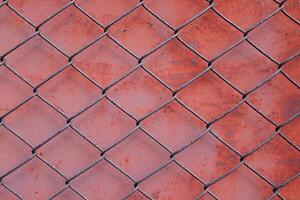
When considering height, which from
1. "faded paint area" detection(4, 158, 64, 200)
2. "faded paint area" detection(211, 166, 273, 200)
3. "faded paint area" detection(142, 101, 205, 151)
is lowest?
"faded paint area" detection(211, 166, 273, 200)

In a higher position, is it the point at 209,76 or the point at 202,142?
the point at 209,76

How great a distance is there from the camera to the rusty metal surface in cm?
151

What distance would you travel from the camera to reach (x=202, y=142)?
5.05 ft

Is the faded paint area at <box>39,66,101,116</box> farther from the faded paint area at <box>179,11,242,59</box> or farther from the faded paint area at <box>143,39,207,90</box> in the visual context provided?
the faded paint area at <box>179,11,242,59</box>

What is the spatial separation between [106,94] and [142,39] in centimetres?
22

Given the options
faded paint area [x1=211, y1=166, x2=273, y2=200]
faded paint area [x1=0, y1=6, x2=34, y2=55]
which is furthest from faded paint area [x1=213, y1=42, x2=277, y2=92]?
faded paint area [x1=0, y1=6, x2=34, y2=55]

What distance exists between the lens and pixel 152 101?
1.53m

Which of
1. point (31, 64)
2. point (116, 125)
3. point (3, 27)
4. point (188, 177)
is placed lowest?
point (188, 177)

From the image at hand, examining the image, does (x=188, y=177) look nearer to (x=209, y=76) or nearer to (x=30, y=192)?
(x=209, y=76)

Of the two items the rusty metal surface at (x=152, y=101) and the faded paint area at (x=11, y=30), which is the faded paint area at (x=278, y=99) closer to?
the rusty metal surface at (x=152, y=101)

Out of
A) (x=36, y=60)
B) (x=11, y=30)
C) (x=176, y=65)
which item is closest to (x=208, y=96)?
(x=176, y=65)

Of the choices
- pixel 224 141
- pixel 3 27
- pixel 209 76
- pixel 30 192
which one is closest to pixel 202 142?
pixel 224 141

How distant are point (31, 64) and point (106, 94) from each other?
0.27 meters

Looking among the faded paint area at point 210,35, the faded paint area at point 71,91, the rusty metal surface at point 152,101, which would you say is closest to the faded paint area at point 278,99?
the rusty metal surface at point 152,101
